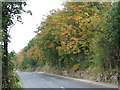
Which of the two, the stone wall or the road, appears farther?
the stone wall

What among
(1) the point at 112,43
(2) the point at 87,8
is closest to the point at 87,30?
(2) the point at 87,8

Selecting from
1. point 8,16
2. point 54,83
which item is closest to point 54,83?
point 54,83

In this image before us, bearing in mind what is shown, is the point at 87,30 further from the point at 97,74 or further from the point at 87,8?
the point at 97,74

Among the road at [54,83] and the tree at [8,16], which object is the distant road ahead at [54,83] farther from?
the tree at [8,16]

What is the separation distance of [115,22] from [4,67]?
27.2ft

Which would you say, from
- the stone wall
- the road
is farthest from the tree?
the stone wall

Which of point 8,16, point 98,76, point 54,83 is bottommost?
point 54,83

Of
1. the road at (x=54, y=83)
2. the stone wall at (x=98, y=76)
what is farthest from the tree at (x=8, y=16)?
the stone wall at (x=98, y=76)

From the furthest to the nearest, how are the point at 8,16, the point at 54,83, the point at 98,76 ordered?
the point at 98,76 → the point at 54,83 → the point at 8,16

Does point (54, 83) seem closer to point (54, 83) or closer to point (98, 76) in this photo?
point (54, 83)

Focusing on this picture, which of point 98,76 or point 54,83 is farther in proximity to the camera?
point 98,76

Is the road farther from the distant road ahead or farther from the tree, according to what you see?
the tree

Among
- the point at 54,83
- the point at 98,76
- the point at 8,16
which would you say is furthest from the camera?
the point at 98,76

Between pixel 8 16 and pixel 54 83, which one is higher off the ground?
pixel 8 16
